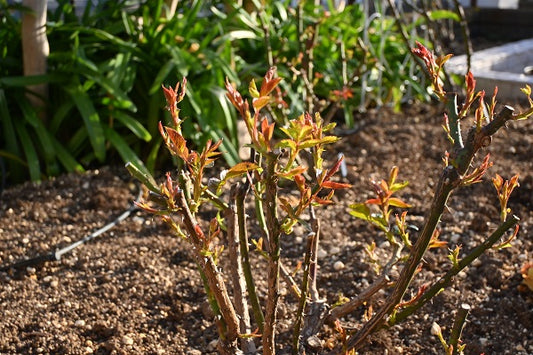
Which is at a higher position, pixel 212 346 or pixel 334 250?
pixel 212 346

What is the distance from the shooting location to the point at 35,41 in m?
3.41

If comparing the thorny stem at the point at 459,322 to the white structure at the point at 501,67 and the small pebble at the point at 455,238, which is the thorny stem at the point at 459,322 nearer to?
the small pebble at the point at 455,238

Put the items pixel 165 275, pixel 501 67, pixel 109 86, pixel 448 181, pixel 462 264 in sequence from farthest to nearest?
pixel 501 67 < pixel 109 86 < pixel 165 275 < pixel 462 264 < pixel 448 181

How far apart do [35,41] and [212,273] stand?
2318mm

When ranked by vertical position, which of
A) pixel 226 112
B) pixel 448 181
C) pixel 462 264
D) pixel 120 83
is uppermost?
pixel 448 181

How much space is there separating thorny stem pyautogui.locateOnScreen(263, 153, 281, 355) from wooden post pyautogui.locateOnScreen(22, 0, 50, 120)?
92.0 inches

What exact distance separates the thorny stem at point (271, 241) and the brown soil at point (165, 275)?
59 cm

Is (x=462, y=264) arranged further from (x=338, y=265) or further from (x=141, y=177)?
(x=338, y=265)

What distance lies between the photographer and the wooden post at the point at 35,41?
11.1 feet

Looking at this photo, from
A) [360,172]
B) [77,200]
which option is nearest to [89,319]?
[77,200]

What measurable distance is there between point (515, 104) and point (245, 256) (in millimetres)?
3396

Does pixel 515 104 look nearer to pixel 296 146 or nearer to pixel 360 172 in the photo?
pixel 360 172

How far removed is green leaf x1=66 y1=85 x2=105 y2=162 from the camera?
3.32 meters

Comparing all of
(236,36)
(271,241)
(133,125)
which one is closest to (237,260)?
(271,241)
